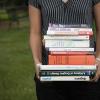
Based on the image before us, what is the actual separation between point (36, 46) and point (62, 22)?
0.28 meters

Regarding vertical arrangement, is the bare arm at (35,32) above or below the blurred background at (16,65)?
above

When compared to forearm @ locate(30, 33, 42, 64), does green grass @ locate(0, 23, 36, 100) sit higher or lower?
lower

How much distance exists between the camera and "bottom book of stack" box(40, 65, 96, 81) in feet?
13.2

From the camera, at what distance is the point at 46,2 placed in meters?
4.28

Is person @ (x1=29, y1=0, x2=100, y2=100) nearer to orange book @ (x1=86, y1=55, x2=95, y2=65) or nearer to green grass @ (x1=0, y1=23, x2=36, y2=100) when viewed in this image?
orange book @ (x1=86, y1=55, x2=95, y2=65)

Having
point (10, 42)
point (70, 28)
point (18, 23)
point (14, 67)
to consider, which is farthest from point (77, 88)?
point (18, 23)

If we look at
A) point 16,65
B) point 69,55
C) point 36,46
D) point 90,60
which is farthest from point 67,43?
point 16,65

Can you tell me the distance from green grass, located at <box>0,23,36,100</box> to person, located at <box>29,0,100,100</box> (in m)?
4.23

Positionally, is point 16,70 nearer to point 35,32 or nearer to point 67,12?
point 35,32

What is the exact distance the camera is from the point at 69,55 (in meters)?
4.09

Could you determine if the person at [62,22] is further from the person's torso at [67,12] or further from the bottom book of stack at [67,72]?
the bottom book of stack at [67,72]

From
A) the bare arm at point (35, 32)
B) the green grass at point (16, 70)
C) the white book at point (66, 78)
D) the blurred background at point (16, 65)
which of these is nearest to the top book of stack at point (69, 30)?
the bare arm at point (35, 32)

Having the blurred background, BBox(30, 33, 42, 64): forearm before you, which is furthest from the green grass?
BBox(30, 33, 42, 64): forearm

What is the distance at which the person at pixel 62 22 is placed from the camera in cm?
425
